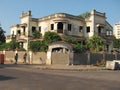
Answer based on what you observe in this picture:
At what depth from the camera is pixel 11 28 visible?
66.3 meters

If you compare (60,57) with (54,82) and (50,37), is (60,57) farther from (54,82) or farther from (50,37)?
(54,82)

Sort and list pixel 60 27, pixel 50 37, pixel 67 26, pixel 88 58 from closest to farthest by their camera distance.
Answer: pixel 88 58 → pixel 50 37 → pixel 67 26 → pixel 60 27

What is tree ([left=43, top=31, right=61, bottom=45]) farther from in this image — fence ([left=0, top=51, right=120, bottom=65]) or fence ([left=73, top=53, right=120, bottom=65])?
fence ([left=73, top=53, right=120, bottom=65])

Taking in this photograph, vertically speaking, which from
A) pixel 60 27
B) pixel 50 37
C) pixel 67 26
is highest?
pixel 67 26

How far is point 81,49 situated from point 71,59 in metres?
5.79

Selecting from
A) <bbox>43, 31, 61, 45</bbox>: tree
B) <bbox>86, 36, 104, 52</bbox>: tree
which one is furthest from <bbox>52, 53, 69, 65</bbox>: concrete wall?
<bbox>86, 36, 104, 52</bbox>: tree

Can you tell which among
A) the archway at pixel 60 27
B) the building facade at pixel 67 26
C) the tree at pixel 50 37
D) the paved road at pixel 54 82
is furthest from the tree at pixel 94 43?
the paved road at pixel 54 82

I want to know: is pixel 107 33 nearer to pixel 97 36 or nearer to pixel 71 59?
pixel 97 36

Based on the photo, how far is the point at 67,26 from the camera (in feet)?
173

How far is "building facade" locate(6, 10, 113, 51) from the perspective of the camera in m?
52.2

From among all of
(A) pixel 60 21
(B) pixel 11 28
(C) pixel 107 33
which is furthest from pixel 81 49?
(B) pixel 11 28

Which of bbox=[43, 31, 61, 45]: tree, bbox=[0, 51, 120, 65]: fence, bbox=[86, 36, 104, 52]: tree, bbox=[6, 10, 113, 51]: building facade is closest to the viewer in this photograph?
bbox=[0, 51, 120, 65]: fence

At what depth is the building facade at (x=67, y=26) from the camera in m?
52.2

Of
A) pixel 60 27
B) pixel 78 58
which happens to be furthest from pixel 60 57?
pixel 60 27
